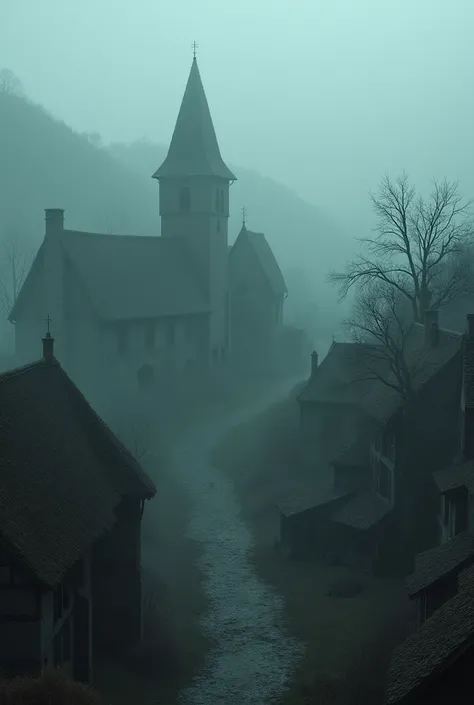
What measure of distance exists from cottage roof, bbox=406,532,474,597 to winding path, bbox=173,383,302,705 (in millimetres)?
4512

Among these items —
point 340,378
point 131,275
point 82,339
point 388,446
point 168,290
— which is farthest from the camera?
point 168,290

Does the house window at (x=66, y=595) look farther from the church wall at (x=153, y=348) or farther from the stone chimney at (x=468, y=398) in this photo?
the church wall at (x=153, y=348)

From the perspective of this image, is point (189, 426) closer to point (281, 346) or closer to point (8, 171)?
point (281, 346)

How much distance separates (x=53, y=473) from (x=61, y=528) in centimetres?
231

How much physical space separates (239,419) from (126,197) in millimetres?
97889

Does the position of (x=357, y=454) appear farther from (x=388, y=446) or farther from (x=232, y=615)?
(x=232, y=615)

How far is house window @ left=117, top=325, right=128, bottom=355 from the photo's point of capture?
54.1m

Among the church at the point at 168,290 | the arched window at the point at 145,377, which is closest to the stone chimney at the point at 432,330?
the church at the point at 168,290

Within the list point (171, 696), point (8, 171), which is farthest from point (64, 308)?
point (8, 171)

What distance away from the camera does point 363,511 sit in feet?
106

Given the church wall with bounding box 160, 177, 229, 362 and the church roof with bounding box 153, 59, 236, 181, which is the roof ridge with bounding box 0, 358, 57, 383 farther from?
the church wall with bounding box 160, 177, 229, 362

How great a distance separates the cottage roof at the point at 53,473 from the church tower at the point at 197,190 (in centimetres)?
3877

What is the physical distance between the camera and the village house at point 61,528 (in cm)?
1733

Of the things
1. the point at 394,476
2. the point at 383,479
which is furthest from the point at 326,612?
the point at 383,479
